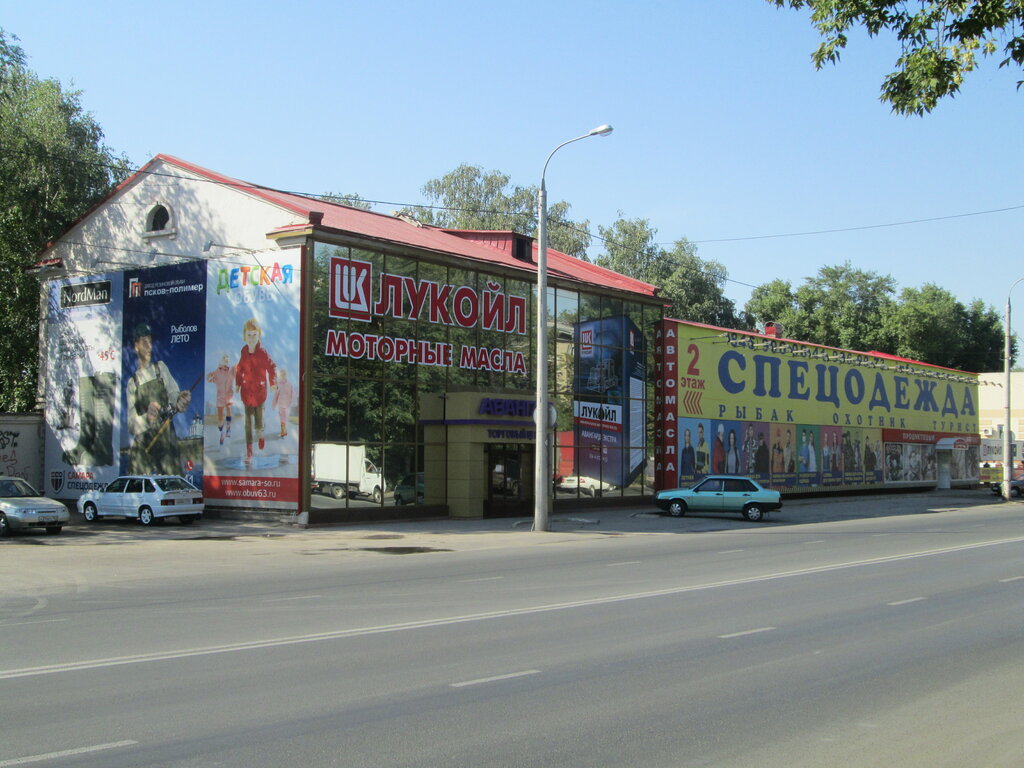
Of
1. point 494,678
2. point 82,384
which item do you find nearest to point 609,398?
point 82,384

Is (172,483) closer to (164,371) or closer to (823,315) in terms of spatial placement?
(164,371)

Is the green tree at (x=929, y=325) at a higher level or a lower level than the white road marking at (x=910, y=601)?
higher

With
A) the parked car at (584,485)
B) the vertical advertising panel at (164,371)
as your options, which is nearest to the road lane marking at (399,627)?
the parked car at (584,485)

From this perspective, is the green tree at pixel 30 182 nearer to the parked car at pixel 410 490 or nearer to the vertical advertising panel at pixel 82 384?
the vertical advertising panel at pixel 82 384

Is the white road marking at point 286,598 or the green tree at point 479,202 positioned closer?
the white road marking at point 286,598

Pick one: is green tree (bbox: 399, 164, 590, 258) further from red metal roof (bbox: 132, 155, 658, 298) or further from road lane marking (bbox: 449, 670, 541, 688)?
road lane marking (bbox: 449, 670, 541, 688)

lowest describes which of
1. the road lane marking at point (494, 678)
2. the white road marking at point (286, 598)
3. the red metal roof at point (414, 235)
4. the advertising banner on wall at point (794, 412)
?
the white road marking at point (286, 598)

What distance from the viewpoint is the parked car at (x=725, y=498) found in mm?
32281

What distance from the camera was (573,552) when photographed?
69.4 feet

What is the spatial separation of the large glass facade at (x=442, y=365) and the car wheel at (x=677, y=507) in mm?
3122

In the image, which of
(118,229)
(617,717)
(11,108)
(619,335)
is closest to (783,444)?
(619,335)

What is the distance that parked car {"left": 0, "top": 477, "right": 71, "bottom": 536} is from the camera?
23.7 meters

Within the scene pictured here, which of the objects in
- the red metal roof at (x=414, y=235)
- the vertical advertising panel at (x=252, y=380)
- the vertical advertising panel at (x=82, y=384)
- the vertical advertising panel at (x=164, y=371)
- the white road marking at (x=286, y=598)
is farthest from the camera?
the vertical advertising panel at (x=82, y=384)

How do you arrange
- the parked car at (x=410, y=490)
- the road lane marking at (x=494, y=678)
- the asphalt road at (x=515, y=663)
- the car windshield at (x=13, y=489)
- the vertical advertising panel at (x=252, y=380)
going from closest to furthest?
1. the asphalt road at (x=515, y=663)
2. the road lane marking at (x=494, y=678)
3. the car windshield at (x=13, y=489)
4. the vertical advertising panel at (x=252, y=380)
5. the parked car at (x=410, y=490)
